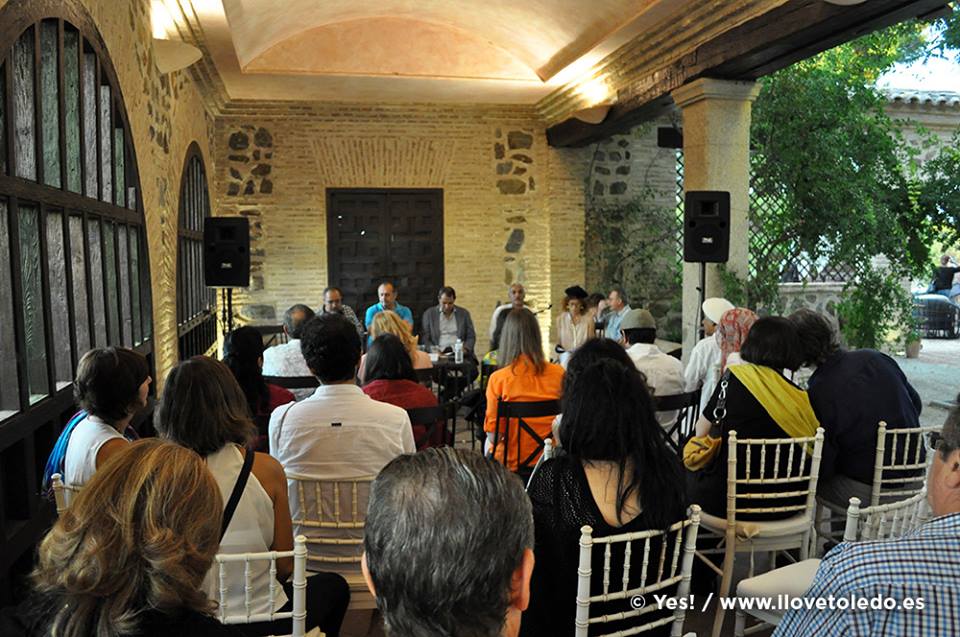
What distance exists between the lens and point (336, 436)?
2820 millimetres

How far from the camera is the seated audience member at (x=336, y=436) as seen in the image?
2.82 metres

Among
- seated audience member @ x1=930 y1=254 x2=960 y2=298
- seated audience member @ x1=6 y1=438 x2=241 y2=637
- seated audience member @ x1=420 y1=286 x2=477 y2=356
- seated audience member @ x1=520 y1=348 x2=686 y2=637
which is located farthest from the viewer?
seated audience member @ x1=930 y1=254 x2=960 y2=298

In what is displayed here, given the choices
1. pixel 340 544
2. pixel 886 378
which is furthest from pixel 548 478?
pixel 886 378

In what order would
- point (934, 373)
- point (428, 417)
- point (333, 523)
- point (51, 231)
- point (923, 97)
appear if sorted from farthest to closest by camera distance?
point (923, 97)
point (934, 373)
point (51, 231)
point (428, 417)
point (333, 523)

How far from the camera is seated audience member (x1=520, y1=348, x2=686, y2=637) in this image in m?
2.14

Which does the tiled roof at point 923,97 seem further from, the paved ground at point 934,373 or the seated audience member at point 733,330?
the seated audience member at point 733,330

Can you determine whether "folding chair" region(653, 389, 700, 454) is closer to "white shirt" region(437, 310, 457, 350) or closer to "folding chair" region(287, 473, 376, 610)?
"folding chair" region(287, 473, 376, 610)

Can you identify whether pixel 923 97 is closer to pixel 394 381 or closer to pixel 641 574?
pixel 394 381

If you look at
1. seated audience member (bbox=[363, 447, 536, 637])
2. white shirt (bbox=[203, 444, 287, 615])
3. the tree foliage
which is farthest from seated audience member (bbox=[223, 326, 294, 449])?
the tree foliage

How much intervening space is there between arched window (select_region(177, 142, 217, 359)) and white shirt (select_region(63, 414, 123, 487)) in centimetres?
438

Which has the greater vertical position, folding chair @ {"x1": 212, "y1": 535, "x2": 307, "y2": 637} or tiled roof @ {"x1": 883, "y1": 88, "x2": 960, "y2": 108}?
tiled roof @ {"x1": 883, "y1": 88, "x2": 960, "y2": 108}

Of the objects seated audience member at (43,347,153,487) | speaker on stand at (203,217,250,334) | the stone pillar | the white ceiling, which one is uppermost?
the white ceiling

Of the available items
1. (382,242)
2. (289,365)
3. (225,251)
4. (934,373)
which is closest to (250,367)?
(289,365)

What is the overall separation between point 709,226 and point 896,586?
17.8 feet
